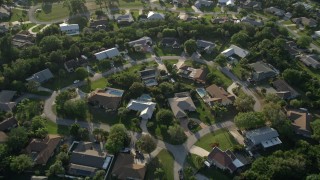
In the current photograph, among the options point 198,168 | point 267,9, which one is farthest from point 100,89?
point 267,9

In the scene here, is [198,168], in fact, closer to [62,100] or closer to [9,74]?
[62,100]

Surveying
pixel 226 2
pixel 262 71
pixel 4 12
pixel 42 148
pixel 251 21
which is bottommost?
pixel 42 148

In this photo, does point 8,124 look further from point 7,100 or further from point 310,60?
point 310,60

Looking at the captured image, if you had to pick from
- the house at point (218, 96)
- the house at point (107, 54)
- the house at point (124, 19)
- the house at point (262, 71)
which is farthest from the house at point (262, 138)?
the house at point (124, 19)

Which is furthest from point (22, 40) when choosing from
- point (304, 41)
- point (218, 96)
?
point (304, 41)

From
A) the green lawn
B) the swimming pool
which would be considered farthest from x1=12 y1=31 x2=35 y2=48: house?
the swimming pool

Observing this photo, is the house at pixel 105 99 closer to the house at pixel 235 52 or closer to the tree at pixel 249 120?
the tree at pixel 249 120

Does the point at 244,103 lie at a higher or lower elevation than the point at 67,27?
lower
